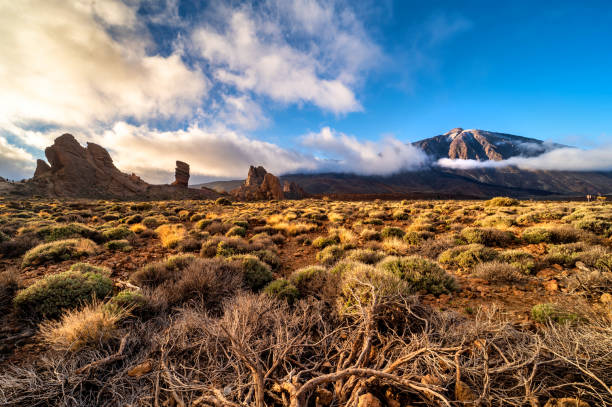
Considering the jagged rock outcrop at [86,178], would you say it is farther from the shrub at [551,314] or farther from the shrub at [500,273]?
the shrub at [551,314]

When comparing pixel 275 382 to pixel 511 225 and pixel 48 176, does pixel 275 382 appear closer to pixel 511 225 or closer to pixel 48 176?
pixel 511 225

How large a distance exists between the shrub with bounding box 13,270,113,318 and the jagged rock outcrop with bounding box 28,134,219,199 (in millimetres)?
57432

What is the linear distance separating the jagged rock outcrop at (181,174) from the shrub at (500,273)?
264 feet

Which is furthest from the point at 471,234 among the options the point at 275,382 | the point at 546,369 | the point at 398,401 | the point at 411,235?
the point at 275,382

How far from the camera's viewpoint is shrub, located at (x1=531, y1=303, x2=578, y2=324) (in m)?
2.84

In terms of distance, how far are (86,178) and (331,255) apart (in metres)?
72.3

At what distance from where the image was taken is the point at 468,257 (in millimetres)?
5660

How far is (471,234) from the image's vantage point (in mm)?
7559

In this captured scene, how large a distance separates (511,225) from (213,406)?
12737 mm

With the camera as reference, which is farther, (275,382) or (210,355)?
(210,355)

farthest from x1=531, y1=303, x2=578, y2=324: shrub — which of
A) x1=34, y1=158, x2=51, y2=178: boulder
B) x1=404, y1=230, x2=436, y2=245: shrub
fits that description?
x1=34, y1=158, x2=51, y2=178: boulder

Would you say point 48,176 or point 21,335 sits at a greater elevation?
point 48,176

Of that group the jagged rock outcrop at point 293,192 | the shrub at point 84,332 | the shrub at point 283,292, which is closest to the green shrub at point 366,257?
the shrub at point 283,292

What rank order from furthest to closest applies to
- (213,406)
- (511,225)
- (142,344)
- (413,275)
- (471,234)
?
1. (511,225)
2. (471,234)
3. (413,275)
4. (142,344)
5. (213,406)
